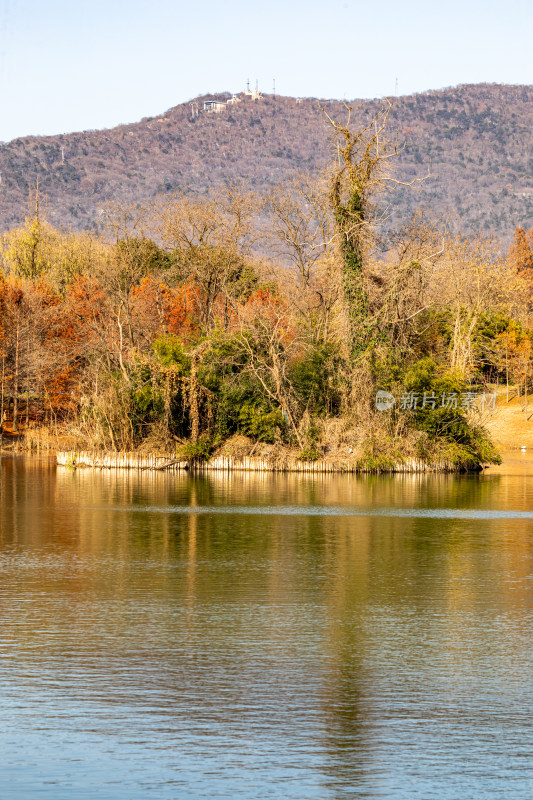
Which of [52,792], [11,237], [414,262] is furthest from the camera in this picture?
[11,237]

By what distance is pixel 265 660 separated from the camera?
1209 centimetres

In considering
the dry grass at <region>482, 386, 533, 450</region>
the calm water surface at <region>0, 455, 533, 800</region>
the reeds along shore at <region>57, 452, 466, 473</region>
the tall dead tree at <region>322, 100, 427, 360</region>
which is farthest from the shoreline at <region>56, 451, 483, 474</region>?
the dry grass at <region>482, 386, 533, 450</region>

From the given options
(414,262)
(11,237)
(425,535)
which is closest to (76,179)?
(11,237)

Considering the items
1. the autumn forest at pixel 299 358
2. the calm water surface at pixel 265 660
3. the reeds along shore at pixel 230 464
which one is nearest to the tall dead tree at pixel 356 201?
the autumn forest at pixel 299 358

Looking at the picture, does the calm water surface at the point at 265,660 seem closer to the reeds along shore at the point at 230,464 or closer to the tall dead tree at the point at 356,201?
the reeds along shore at the point at 230,464

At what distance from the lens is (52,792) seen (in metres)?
8.21

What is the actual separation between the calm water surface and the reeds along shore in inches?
609

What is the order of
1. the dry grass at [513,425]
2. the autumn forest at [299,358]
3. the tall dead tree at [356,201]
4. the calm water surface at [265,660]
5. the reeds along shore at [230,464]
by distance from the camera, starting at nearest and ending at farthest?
the calm water surface at [265,660]
the reeds along shore at [230,464]
the autumn forest at [299,358]
the tall dead tree at [356,201]
the dry grass at [513,425]

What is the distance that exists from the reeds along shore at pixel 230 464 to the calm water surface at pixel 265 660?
15.5m

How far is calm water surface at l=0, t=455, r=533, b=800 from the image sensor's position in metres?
8.68

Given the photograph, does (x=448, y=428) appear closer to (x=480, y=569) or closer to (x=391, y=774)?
(x=480, y=569)

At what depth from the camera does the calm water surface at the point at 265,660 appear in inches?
342

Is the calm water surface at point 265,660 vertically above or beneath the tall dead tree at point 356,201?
beneath

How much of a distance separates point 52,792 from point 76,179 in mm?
196843
